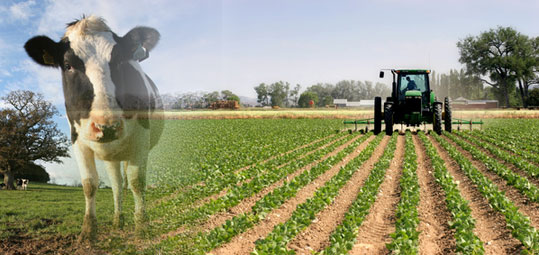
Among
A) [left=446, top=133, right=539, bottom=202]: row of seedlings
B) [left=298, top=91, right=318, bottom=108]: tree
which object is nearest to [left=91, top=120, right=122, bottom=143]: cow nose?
[left=446, top=133, right=539, bottom=202]: row of seedlings

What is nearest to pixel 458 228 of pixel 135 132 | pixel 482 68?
pixel 135 132

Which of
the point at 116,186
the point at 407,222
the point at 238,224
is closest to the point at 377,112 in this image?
the point at 407,222

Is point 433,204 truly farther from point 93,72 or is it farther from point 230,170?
→ point 93,72

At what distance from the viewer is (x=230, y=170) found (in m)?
12.7

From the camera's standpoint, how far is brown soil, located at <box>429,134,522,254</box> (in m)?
5.88

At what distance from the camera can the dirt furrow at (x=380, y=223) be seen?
5.79 meters

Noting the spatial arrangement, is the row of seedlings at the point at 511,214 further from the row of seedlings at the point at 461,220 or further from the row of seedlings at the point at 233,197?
the row of seedlings at the point at 233,197

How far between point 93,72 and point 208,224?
4.80 m

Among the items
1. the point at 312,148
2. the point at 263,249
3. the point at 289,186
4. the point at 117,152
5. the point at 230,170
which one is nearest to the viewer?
the point at 117,152

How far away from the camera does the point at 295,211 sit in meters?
7.32

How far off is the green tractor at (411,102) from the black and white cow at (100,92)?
57.1ft

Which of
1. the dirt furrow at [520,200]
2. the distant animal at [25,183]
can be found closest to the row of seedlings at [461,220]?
the dirt furrow at [520,200]

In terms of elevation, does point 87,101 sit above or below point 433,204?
above

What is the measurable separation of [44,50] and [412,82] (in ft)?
62.5
